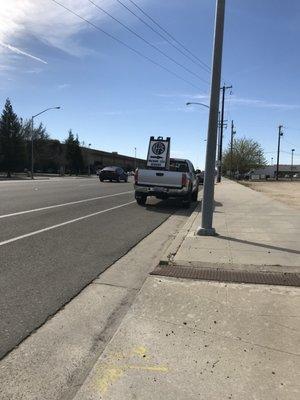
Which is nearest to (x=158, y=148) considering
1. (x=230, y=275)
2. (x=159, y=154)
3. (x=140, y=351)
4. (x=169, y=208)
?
(x=159, y=154)

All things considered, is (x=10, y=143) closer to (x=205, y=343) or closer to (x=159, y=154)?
(x=159, y=154)

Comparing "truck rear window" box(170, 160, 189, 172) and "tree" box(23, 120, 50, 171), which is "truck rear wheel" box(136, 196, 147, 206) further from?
"tree" box(23, 120, 50, 171)

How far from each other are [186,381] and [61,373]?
40.7 inches

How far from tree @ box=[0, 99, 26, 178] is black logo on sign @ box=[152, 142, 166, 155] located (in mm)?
47687

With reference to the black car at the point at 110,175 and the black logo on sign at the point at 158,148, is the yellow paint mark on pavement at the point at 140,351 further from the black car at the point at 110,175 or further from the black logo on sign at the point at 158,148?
the black car at the point at 110,175

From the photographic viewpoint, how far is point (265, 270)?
8.04 metres

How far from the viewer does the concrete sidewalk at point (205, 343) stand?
413cm

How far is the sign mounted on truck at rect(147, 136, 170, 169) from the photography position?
22100 mm

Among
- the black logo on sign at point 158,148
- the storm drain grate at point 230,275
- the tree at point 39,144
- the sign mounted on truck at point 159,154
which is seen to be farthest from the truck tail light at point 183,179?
the tree at point 39,144

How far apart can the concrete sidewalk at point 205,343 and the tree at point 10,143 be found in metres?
62.0

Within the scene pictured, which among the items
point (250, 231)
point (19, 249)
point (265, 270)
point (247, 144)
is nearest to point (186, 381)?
point (265, 270)

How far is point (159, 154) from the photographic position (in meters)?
22.2

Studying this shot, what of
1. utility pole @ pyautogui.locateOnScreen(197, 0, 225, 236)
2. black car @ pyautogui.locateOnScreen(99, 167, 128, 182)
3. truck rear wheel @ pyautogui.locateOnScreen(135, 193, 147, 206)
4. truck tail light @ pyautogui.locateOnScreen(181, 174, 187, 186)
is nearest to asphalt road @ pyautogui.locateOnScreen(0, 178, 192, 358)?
utility pole @ pyautogui.locateOnScreen(197, 0, 225, 236)

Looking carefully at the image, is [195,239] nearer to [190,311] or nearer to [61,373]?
[190,311]
